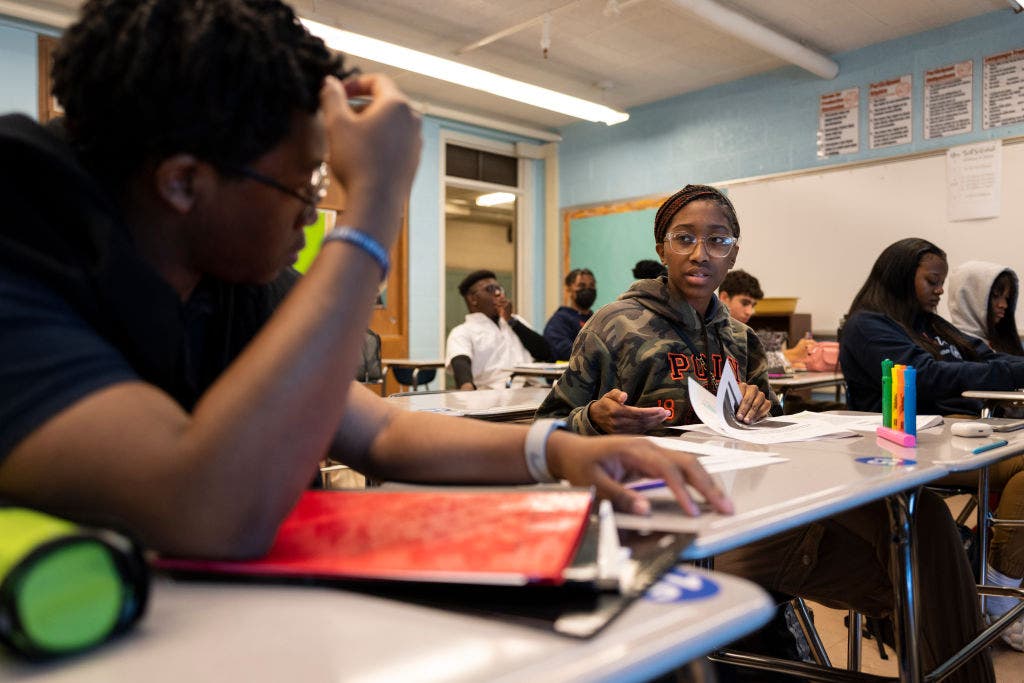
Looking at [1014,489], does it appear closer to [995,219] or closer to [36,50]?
[995,219]

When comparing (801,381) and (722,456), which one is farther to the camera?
(801,381)

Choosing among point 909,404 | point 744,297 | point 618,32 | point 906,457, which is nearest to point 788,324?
point 744,297

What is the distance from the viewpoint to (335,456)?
99 centimetres

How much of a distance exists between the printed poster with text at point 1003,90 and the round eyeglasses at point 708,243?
387cm

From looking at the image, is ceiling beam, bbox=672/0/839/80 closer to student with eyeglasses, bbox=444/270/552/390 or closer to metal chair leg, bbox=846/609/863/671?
student with eyeglasses, bbox=444/270/552/390

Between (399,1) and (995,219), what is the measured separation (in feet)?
13.2

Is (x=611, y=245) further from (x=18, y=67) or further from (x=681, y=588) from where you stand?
(x=681, y=588)

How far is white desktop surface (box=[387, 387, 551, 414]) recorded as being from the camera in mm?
2447

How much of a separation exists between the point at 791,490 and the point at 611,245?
629 centimetres

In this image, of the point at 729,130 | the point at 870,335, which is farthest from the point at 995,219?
the point at 870,335

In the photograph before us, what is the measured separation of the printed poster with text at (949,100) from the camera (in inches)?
196

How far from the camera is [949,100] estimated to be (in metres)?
5.07

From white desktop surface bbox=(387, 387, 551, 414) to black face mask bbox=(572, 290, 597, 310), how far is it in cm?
275

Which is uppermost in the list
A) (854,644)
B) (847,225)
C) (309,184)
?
(847,225)
